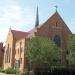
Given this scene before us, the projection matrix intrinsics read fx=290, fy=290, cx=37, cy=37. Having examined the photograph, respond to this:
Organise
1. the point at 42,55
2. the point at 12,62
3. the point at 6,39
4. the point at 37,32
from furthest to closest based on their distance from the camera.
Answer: the point at 6,39, the point at 12,62, the point at 37,32, the point at 42,55

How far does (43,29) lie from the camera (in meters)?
67.0

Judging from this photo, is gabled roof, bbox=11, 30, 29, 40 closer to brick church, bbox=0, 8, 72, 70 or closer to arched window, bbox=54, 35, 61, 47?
brick church, bbox=0, 8, 72, 70

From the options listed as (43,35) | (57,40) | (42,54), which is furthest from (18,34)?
(42,54)

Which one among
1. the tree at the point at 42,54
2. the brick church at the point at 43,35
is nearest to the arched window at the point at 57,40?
the brick church at the point at 43,35

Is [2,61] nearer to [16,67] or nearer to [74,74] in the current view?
[16,67]

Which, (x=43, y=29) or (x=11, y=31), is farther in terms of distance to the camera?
(x=11, y=31)

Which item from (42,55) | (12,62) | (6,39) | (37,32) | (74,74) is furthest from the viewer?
(6,39)

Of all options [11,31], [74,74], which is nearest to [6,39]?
[11,31]

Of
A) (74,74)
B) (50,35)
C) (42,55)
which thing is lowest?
(74,74)

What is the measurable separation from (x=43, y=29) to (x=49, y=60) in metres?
13.5

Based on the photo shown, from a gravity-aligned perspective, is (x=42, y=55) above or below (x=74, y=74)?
above

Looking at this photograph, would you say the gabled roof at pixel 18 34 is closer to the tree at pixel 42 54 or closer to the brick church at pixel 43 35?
the brick church at pixel 43 35

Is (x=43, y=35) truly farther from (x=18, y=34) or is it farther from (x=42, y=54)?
(x=42, y=54)

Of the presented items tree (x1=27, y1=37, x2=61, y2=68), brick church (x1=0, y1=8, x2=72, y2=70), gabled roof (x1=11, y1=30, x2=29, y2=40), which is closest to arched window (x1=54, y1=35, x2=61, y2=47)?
brick church (x1=0, y1=8, x2=72, y2=70)
